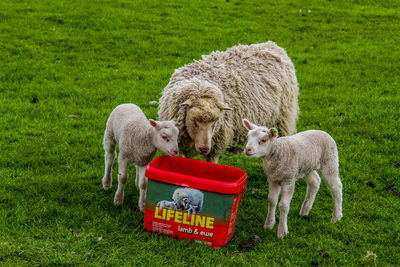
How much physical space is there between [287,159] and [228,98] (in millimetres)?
1512

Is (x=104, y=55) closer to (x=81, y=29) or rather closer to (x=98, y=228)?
(x=81, y=29)

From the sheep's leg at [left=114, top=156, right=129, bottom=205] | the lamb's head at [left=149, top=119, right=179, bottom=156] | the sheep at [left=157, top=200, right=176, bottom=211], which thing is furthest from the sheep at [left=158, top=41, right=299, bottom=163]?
the sheep at [left=157, top=200, right=176, bottom=211]

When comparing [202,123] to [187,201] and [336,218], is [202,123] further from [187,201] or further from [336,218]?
[336,218]

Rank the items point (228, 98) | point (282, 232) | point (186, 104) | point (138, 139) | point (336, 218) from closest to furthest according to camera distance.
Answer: point (282, 232), point (138, 139), point (336, 218), point (186, 104), point (228, 98)

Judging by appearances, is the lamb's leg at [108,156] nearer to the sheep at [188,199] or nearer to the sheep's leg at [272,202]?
the sheep at [188,199]

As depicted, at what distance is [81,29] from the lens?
12414 mm

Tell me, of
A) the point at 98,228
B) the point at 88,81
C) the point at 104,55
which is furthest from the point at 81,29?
the point at 98,228

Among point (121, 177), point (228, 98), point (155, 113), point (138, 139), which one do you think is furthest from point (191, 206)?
point (155, 113)

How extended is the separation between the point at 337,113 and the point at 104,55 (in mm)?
5578

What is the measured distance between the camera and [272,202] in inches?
196

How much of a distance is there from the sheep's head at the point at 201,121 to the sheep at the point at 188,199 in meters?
0.78

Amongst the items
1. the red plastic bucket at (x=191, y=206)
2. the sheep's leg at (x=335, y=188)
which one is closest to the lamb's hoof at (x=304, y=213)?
the sheep's leg at (x=335, y=188)

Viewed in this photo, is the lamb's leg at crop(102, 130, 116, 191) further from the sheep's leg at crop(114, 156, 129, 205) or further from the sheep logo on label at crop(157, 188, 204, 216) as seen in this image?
the sheep logo on label at crop(157, 188, 204, 216)

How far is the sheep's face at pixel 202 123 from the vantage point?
525 centimetres
